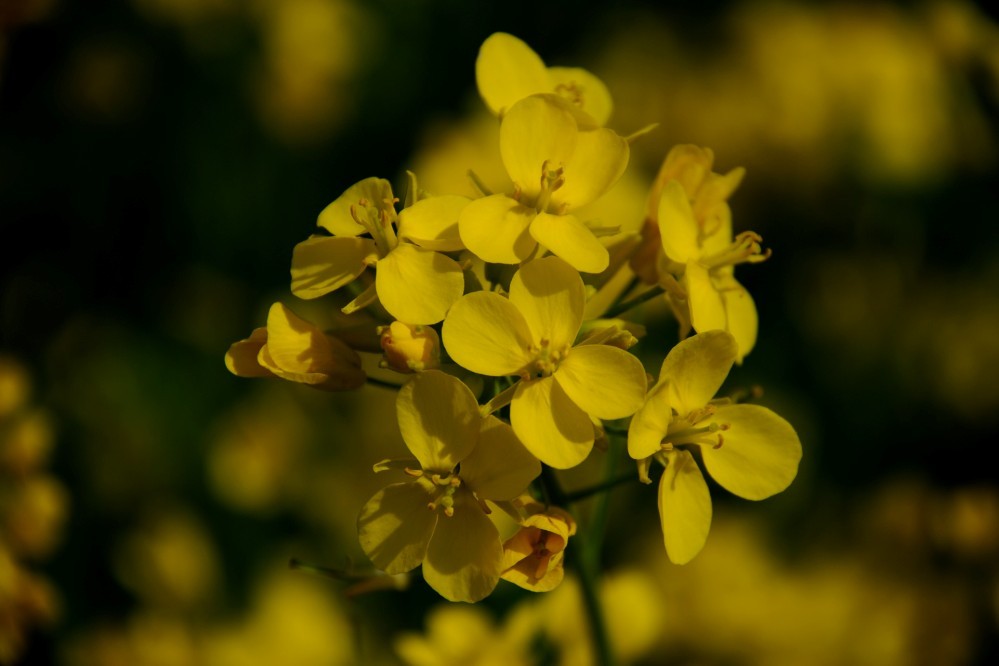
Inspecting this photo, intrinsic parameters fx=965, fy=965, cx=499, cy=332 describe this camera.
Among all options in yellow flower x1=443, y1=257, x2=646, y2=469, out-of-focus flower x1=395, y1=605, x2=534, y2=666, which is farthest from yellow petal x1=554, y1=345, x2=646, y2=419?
out-of-focus flower x1=395, y1=605, x2=534, y2=666

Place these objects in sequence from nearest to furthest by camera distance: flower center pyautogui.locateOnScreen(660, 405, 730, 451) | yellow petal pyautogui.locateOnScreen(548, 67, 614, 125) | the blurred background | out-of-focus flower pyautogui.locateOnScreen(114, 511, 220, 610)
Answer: flower center pyautogui.locateOnScreen(660, 405, 730, 451) → yellow petal pyautogui.locateOnScreen(548, 67, 614, 125) → the blurred background → out-of-focus flower pyautogui.locateOnScreen(114, 511, 220, 610)

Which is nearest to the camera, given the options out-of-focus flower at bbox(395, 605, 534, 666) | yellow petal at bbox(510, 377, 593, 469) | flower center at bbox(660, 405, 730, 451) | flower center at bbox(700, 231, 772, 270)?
yellow petal at bbox(510, 377, 593, 469)

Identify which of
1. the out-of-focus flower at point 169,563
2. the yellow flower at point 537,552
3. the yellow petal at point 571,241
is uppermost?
the yellow petal at point 571,241

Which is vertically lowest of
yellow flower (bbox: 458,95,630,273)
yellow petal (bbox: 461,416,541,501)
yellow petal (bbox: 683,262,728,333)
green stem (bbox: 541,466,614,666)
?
green stem (bbox: 541,466,614,666)

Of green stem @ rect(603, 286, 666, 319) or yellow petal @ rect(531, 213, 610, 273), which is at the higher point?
yellow petal @ rect(531, 213, 610, 273)

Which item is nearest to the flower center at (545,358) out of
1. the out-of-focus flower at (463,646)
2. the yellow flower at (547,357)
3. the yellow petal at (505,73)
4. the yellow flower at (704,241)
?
Answer: the yellow flower at (547,357)

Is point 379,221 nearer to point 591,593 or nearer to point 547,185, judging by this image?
point 547,185

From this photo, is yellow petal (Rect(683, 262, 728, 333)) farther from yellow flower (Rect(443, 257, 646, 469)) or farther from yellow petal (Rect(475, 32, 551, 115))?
yellow petal (Rect(475, 32, 551, 115))

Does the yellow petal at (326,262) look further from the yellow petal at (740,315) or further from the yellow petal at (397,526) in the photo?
the yellow petal at (740,315)
